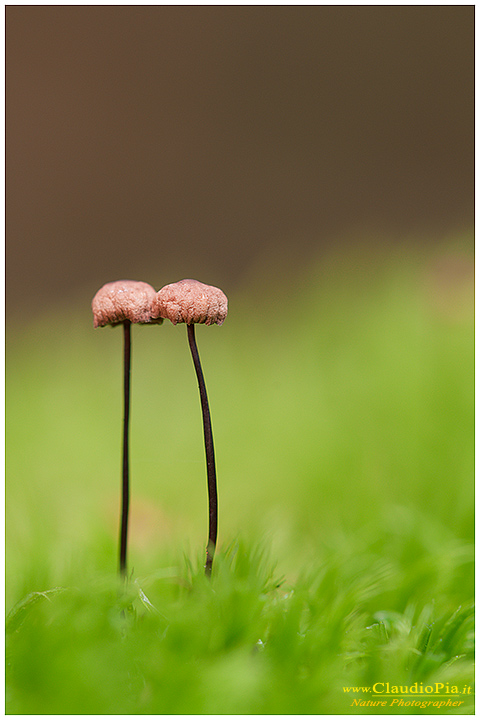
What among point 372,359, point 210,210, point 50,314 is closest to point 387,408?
point 372,359

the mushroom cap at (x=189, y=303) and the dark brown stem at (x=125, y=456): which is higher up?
the mushroom cap at (x=189, y=303)

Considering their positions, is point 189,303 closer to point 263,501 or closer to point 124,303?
point 124,303

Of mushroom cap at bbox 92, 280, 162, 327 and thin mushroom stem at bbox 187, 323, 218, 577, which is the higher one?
mushroom cap at bbox 92, 280, 162, 327

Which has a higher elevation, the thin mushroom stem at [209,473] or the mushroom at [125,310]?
the mushroom at [125,310]

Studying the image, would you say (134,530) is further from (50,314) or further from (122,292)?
(50,314)

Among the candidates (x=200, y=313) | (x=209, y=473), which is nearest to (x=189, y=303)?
(x=200, y=313)
